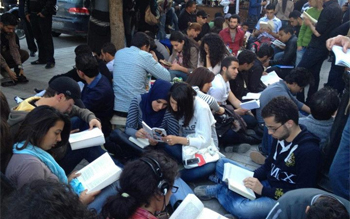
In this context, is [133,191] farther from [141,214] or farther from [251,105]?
[251,105]

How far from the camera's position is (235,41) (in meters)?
7.51

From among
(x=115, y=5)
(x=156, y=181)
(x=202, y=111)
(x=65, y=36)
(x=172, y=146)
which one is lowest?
(x=65, y=36)

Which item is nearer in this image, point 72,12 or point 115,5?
point 115,5

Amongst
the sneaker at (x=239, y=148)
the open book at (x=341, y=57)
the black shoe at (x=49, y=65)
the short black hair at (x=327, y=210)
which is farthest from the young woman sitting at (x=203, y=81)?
the black shoe at (x=49, y=65)

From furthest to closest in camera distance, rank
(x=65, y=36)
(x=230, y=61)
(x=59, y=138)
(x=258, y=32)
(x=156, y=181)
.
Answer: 1. (x=65, y=36)
2. (x=258, y=32)
3. (x=230, y=61)
4. (x=59, y=138)
5. (x=156, y=181)

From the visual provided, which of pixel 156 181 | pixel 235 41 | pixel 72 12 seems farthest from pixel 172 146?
pixel 72 12

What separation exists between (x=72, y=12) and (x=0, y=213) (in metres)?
8.37

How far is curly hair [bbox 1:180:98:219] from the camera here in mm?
1437

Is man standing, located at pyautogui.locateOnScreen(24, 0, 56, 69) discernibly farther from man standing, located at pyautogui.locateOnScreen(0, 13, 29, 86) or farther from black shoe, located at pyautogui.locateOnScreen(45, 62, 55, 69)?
man standing, located at pyautogui.locateOnScreen(0, 13, 29, 86)

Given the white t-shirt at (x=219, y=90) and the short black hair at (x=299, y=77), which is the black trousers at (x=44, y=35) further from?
the short black hair at (x=299, y=77)

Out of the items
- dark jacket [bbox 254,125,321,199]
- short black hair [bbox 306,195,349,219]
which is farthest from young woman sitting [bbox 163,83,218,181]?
short black hair [bbox 306,195,349,219]

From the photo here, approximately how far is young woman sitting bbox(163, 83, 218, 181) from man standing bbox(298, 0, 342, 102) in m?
2.90

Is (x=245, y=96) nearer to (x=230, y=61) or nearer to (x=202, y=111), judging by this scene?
(x=230, y=61)

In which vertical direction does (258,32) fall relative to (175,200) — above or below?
above
